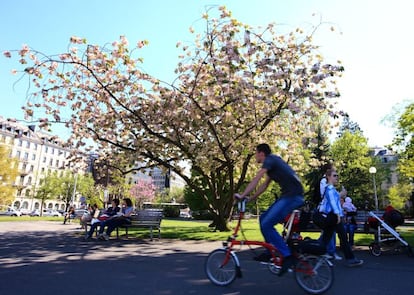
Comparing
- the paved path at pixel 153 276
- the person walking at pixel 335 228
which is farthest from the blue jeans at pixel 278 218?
the person walking at pixel 335 228

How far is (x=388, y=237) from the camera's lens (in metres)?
8.99

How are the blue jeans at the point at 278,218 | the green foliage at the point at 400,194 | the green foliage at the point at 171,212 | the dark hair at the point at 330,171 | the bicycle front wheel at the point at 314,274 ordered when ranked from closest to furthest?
the bicycle front wheel at the point at 314,274
the blue jeans at the point at 278,218
the dark hair at the point at 330,171
the green foliage at the point at 171,212
the green foliage at the point at 400,194

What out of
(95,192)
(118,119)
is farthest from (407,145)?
(95,192)

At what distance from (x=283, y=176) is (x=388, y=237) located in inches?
245

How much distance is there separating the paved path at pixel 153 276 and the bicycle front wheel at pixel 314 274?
0.57 ft

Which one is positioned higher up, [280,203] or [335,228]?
A: [280,203]

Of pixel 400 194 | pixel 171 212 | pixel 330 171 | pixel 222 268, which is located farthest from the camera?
pixel 400 194

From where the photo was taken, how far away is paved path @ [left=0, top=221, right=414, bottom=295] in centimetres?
455

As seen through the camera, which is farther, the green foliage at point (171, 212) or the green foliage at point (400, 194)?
the green foliage at point (400, 194)

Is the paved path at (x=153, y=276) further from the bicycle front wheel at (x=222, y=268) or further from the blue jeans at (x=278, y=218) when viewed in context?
the blue jeans at (x=278, y=218)

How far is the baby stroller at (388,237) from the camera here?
320 inches

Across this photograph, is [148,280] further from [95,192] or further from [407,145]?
[95,192]

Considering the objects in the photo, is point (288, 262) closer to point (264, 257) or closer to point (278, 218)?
point (264, 257)

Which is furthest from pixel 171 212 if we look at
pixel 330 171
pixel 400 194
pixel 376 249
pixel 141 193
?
pixel 330 171
